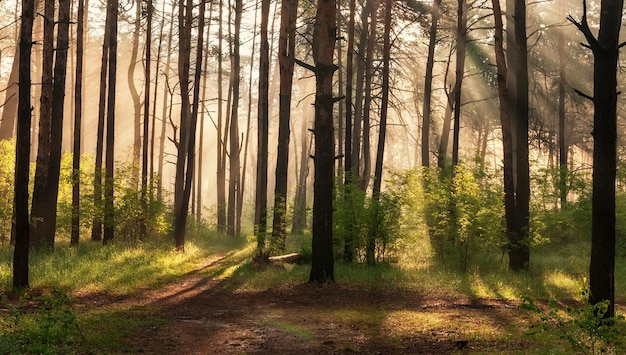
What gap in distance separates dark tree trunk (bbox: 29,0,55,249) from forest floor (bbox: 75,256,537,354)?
15.0 ft

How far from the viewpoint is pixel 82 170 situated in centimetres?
1984

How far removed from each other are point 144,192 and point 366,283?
35.8 feet

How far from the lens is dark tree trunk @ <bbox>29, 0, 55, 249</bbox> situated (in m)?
13.8

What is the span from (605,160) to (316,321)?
4776mm

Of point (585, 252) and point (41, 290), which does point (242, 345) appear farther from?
point (585, 252)

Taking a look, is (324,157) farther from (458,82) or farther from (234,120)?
(234,120)

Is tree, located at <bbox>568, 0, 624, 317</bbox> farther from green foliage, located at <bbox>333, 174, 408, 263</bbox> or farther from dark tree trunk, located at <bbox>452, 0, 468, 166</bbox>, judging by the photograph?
dark tree trunk, located at <bbox>452, 0, 468, 166</bbox>

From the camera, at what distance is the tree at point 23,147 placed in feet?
34.1

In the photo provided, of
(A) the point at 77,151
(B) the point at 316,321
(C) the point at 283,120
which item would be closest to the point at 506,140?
(C) the point at 283,120

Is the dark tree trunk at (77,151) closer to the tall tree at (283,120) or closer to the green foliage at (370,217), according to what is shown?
the tall tree at (283,120)

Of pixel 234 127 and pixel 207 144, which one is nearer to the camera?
pixel 234 127

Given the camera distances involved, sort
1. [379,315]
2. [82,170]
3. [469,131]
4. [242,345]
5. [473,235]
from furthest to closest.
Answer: [469,131], [82,170], [473,235], [379,315], [242,345]

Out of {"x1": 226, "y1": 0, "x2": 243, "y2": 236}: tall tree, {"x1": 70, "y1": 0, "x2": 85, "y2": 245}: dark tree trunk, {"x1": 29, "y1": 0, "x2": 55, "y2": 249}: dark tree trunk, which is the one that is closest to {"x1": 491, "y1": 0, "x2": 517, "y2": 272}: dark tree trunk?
{"x1": 29, "y1": 0, "x2": 55, "y2": 249}: dark tree trunk

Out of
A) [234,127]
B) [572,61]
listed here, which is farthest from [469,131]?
[234,127]
